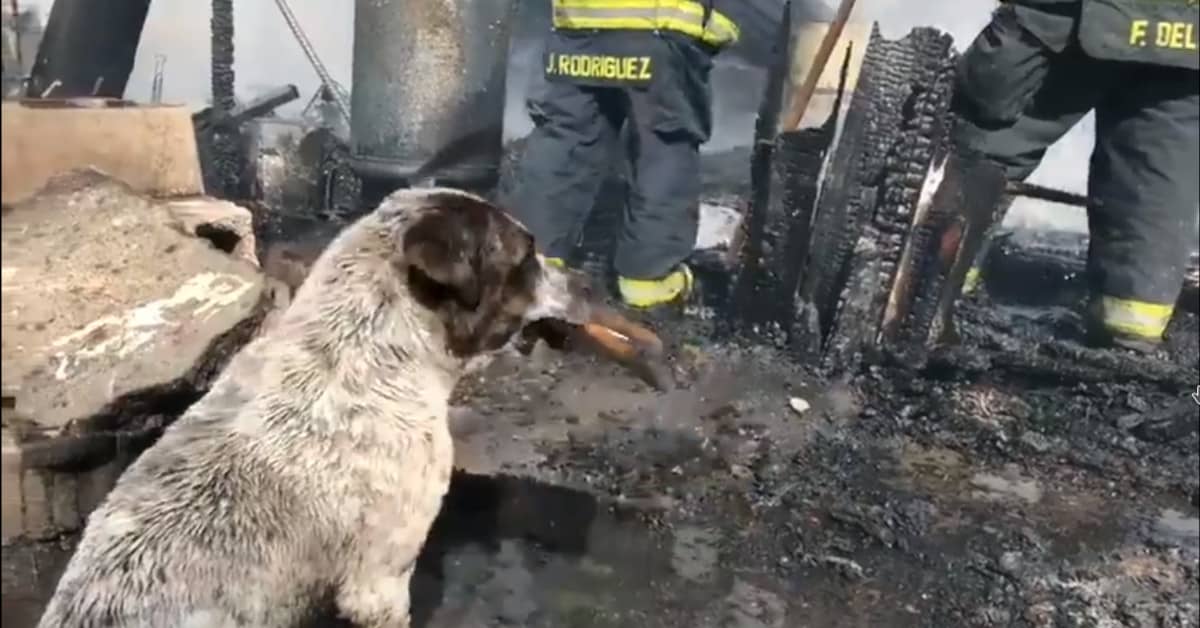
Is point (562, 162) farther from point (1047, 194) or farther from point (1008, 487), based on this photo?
point (1008, 487)

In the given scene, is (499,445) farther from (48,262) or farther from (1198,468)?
(1198,468)

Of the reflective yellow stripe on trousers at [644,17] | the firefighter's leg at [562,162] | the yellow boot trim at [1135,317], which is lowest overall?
the yellow boot trim at [1135,317]

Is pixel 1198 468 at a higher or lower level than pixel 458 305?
lower

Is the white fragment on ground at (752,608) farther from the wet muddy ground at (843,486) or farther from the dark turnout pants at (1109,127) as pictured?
the dark turnout pants at (1109,127)

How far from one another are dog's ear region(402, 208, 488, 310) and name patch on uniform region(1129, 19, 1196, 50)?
1.48m

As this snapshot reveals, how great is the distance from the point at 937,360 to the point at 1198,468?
0.69 meters

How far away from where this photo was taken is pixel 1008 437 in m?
2.68

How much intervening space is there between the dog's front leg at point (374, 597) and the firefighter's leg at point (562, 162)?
0.80 meters

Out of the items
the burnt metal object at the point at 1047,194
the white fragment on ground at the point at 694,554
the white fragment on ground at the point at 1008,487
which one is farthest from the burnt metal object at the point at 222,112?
the white fragment on ground at the point at 1008,487

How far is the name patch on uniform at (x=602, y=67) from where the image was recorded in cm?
244

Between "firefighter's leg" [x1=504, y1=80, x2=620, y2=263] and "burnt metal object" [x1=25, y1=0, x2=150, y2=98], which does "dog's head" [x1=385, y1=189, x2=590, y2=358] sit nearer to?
"firefighter's leg" [x1=504, y1=80, x2=620, y2=263]

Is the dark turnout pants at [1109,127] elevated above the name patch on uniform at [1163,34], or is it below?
below

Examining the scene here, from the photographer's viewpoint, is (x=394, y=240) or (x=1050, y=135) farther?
(x=1050, y=135)

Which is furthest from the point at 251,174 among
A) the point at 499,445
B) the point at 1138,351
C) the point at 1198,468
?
the point at 1198,468
